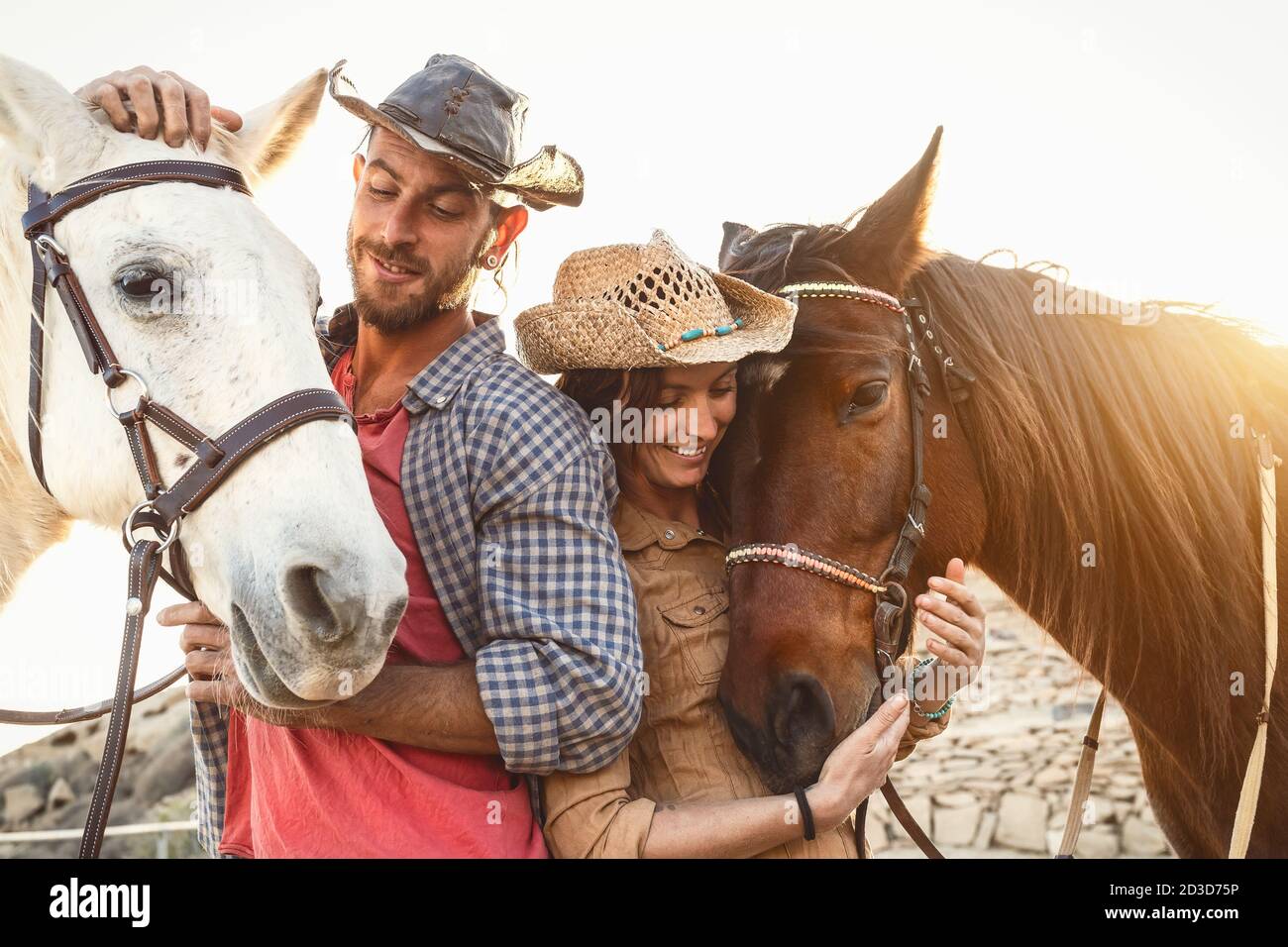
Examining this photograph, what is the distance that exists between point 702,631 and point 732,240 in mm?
1352

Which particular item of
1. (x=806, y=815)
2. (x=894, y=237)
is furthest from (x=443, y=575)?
(x=894, y=237)

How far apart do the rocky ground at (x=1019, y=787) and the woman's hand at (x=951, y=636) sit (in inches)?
283

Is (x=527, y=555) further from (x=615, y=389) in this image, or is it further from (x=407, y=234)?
(x=407, y=234)

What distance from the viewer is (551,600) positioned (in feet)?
6.79

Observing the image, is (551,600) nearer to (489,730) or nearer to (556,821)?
(489,730)

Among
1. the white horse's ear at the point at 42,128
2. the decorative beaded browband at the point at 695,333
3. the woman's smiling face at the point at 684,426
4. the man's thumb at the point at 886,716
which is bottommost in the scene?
the man's thumb at the point at 886,716

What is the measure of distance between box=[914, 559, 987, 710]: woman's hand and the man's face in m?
1.44

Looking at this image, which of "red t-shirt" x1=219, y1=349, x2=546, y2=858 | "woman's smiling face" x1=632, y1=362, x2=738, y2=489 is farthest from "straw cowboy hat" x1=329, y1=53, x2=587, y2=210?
"red t-shirt" x1=219, y1=349, x2=546, y2=858

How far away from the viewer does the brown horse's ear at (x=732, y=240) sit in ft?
9.70

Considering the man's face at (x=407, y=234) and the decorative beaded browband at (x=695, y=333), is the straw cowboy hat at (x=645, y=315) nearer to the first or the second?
the decorative beaded browband at (x=695, y=333)

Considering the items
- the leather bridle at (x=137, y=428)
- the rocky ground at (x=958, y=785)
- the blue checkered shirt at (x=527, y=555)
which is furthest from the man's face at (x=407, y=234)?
the rocky ground at (x=958, y=785)

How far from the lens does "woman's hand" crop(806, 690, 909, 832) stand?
2.10 metres

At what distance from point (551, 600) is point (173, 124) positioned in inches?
53.5

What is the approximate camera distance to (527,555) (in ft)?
6.90
